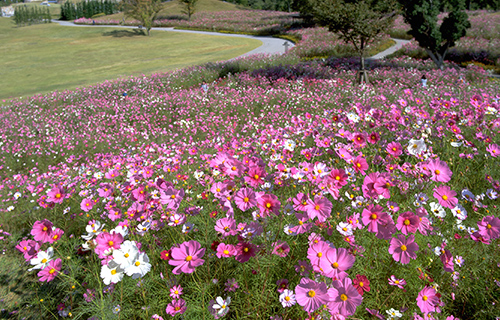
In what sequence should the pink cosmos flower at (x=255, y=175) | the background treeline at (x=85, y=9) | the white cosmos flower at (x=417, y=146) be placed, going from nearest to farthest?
the pink cosmos flower at (x=255, y=175) → the white cosmos flower at (x=417, y=146) → the background treeline at (x=85, y=9)

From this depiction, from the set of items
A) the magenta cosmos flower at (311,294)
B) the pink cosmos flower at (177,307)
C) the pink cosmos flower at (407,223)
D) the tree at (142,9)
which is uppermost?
the tree at (142,9)

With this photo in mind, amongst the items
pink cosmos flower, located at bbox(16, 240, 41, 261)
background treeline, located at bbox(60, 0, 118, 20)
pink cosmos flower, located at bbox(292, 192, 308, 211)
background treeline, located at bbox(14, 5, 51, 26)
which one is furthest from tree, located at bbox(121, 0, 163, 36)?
background treeline, located at bbox(60, 0, 118, 20)

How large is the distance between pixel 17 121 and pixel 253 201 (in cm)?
1236

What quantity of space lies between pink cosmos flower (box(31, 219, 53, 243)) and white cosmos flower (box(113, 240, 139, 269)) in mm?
607

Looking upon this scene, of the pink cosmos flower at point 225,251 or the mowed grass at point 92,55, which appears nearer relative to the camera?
the pink cosmos flower at point 225,251

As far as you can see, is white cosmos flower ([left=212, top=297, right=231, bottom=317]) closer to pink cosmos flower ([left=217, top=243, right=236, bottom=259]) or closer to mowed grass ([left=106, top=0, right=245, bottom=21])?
pink cosmos flower ([left=217, top=243, right=236, bottom=259])

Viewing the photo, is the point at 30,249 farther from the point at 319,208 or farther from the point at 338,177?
the point at 338,177

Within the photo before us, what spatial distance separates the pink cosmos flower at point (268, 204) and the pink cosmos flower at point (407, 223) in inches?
25.6

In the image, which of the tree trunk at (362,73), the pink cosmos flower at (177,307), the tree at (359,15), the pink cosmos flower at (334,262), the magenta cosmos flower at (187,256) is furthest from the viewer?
the tree trunk at (362,73)

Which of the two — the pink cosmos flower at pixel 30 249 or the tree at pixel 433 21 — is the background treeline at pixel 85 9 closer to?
the tree at pixel 433 21

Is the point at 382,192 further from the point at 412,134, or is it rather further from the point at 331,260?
the point at 412,134

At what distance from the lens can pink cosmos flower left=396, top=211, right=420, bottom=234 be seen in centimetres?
147

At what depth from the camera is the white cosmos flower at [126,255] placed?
1325 millimetres

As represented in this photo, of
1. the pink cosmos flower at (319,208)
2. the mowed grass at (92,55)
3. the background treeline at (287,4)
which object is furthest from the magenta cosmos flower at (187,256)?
the background treeline at (287,4)
